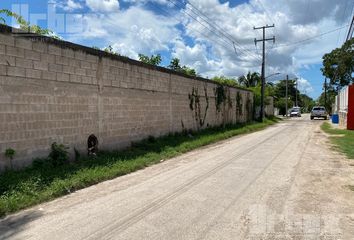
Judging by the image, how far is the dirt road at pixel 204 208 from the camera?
571 centimetres

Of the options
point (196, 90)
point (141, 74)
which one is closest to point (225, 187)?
point (141, 74)

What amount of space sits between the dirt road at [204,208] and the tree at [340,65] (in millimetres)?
52392

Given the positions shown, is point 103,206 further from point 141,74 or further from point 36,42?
point 141,74

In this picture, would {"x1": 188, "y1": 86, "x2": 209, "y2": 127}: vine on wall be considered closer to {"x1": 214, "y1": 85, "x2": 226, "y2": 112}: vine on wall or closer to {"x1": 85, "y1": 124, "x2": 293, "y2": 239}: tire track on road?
{"x1": 214, "y1": 85, "x2": 226, "y2": 112}: vine on wall

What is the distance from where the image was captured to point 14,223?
20.7ft

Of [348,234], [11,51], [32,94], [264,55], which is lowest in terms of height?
[348,234]

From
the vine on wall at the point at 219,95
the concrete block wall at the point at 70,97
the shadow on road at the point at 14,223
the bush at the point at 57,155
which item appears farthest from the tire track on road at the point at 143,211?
the vine on wall at the point at 219,95

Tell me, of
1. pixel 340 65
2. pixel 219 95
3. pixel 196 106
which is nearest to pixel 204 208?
pixel 196 106

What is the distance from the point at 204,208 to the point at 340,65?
59.7 metres

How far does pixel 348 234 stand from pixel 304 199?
209 centimetres

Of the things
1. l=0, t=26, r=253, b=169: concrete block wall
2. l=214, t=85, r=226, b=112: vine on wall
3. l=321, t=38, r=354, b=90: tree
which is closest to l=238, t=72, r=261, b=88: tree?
l=321, t=38, r=354, b=90: tree

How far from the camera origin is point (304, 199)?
25.3ft

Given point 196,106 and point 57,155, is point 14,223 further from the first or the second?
point 196,106

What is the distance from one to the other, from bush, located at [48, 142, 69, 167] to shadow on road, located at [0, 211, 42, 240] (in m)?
3.57
